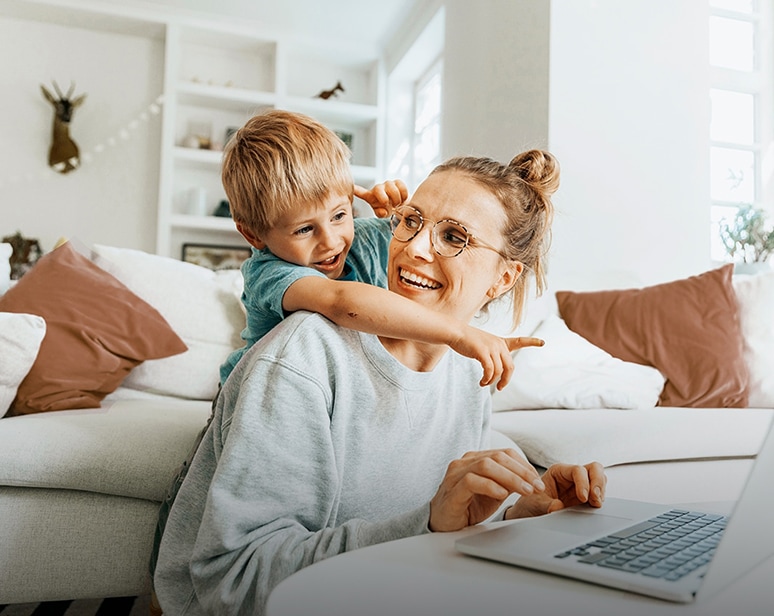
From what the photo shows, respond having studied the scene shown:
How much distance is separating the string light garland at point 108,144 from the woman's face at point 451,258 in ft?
16.6

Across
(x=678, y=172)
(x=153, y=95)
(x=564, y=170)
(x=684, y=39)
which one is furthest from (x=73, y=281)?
(x=153, y=95)

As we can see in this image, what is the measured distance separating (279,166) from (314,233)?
15 centimetres

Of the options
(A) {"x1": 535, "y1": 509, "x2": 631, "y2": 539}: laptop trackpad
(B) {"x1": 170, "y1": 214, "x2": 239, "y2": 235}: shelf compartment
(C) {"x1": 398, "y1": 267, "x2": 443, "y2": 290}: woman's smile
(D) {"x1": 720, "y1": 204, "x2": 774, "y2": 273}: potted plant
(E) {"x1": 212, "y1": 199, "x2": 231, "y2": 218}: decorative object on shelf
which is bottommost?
(A) {"x1": 535, "y1": 509, "x2": 631, "y2": 539}: laptop trackpad

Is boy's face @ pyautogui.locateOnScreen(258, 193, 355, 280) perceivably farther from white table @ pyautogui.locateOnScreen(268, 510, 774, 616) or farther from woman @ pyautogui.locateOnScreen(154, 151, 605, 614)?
white table @ pyautogui.locateOnScreen(268, 510, 774, 616)

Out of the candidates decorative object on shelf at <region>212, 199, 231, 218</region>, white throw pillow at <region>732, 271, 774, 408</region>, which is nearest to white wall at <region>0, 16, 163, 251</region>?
decorative object on shelf at <region>212, 199, 231, 218</region>

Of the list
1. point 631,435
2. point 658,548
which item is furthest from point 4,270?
point 658,548

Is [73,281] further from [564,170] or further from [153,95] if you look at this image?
[153,95]

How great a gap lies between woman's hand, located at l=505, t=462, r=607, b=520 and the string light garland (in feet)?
17.7

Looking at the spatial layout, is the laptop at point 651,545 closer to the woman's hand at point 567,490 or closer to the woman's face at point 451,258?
the woman's hand at point 567,490

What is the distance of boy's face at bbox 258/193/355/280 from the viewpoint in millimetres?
1283

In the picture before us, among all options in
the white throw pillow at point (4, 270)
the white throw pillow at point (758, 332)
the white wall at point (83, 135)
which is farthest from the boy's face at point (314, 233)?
the white wall at point (83, 135)

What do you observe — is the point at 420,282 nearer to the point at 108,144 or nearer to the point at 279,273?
the point at 279,273

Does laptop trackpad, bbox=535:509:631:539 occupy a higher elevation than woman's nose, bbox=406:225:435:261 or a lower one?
lower

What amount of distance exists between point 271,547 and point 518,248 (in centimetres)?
64
